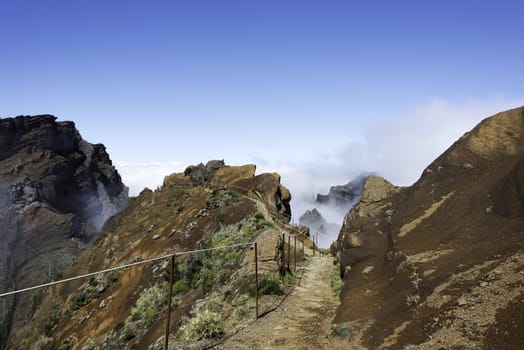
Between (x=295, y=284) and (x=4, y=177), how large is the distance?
18909 cm

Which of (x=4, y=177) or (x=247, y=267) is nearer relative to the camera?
(x=247, y=267)

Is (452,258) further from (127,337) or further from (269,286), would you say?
(127,337)

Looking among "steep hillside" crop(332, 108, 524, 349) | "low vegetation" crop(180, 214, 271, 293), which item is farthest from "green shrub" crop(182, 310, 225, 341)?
"low vegetation" crop(180, 214, 271, 293)

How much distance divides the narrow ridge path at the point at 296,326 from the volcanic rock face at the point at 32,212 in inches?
4496

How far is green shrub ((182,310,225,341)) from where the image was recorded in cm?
1174

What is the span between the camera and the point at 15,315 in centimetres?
11569

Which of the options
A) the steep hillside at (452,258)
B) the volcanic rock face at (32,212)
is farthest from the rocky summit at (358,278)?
the volcanic rock face at (32,212)

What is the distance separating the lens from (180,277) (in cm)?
2309

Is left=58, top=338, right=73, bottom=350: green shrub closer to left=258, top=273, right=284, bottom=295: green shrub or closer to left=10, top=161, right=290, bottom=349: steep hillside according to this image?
left=10, top=161, right=290, bottom=349: steep hillside

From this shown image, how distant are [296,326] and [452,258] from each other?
5.12 metres

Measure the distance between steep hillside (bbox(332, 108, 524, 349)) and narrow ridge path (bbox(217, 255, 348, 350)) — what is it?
32.1 inches

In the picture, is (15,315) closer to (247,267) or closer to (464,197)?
(247,267)

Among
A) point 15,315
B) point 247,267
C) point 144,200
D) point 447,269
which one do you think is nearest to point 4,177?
point 15,315

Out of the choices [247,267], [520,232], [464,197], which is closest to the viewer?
[520,232]
